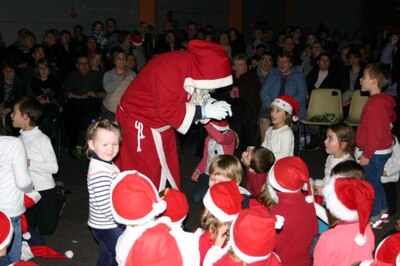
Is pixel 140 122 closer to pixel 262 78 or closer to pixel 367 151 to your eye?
pixel 367 151

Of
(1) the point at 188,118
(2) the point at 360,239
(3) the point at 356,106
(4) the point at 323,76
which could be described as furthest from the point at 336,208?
(4) the point at 323,76

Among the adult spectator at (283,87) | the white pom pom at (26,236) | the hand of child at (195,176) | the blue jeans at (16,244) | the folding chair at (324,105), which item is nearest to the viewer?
the blue jeans at (16,244)

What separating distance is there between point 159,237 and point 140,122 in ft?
5.03

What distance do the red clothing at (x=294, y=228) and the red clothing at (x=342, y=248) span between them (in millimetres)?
400

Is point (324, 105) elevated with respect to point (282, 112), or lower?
lower

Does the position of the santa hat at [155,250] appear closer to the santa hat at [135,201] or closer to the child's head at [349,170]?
the santa hat at [135,201]

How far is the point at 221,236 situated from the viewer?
8.58 ft

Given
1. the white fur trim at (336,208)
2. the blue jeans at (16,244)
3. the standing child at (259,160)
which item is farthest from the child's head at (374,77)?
the blue jeans at (16,244)

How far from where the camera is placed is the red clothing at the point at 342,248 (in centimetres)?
267

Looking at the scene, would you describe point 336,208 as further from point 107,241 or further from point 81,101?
point 81,101

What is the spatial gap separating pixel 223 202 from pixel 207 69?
48.1 inches

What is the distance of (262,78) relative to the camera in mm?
7836

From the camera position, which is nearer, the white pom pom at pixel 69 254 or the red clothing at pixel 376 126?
the white pom pom at pixel 69 254

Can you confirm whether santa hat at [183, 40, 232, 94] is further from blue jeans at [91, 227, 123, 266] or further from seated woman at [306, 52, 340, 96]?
seated woman at [306, 52, 340, 96]
